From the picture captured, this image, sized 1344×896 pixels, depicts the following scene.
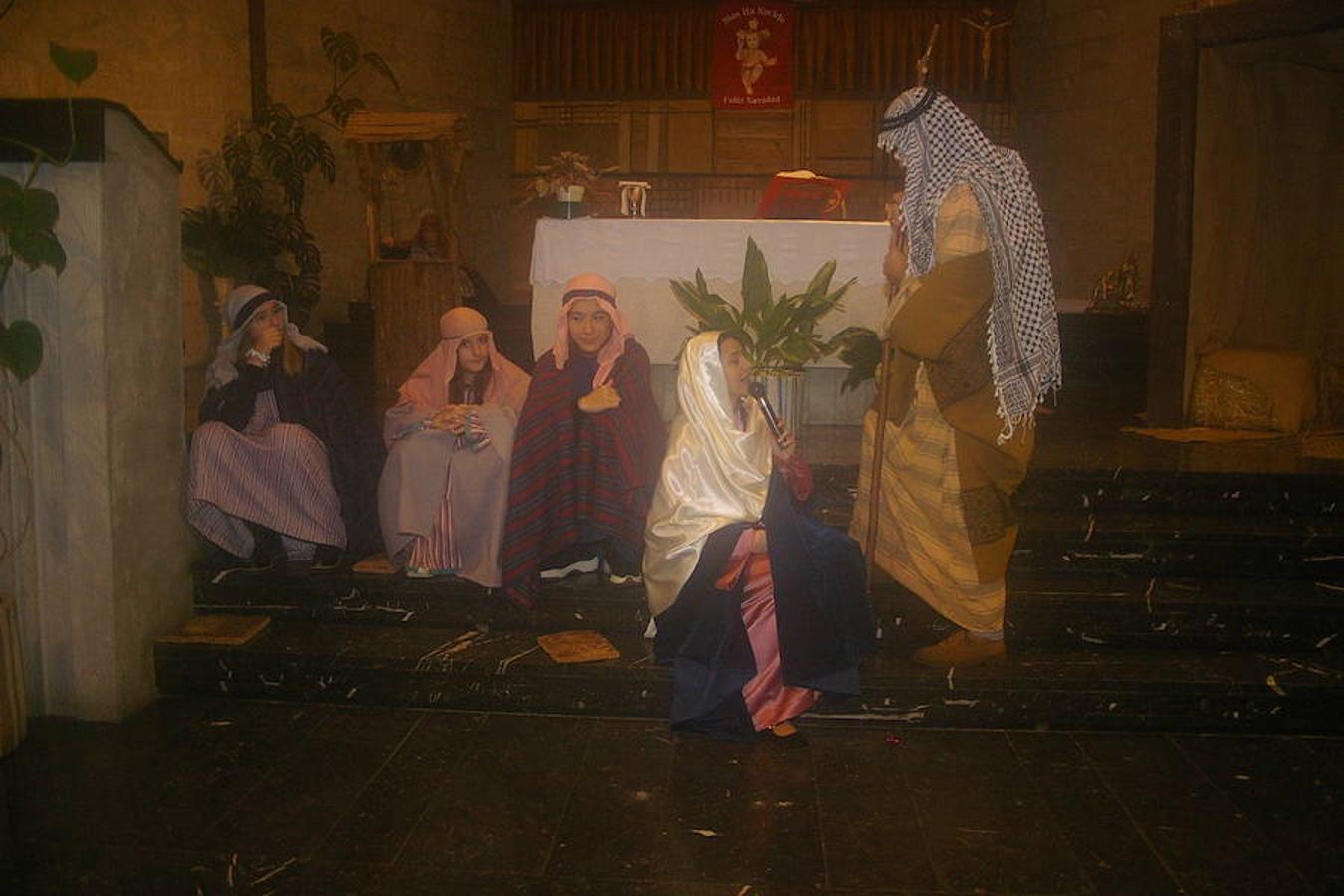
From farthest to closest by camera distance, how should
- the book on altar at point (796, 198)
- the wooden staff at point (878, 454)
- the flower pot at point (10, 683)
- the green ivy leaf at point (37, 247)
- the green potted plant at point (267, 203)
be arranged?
the green potted plant at point (267, 203) < the book on altar at point (796, 198) < the wooden staff at point (878, 454) < the flower pot at point (10, 683) < the green ivy leaf at point (37, 247)

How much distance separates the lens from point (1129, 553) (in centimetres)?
462

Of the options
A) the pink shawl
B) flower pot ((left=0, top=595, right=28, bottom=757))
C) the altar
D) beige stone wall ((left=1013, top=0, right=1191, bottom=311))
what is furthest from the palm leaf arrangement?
beige stone wall ((left=1013, top=0, right=1191, bottom=311))

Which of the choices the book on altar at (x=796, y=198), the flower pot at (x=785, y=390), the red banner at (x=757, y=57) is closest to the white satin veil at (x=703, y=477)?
the flower pot at (x=785, y=390)

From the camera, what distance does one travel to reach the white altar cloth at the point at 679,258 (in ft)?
18.4

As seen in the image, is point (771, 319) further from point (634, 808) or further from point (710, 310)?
Answer: point (634, 808)

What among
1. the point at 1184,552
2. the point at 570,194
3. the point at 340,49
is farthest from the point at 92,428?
the point at 340,49

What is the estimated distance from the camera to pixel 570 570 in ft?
15.4

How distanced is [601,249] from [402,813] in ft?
9.87

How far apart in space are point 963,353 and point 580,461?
1.45m

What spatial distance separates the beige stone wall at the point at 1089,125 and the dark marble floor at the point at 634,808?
491cm

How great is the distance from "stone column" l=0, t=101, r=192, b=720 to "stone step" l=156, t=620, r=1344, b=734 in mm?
265

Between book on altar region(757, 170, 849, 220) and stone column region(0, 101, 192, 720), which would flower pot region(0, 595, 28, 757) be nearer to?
stone column region(0, 101, 192, 720)

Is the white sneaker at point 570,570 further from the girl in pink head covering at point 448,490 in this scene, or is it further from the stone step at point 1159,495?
the stone step at point 1159,495

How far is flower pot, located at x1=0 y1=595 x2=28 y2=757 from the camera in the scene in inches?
147
